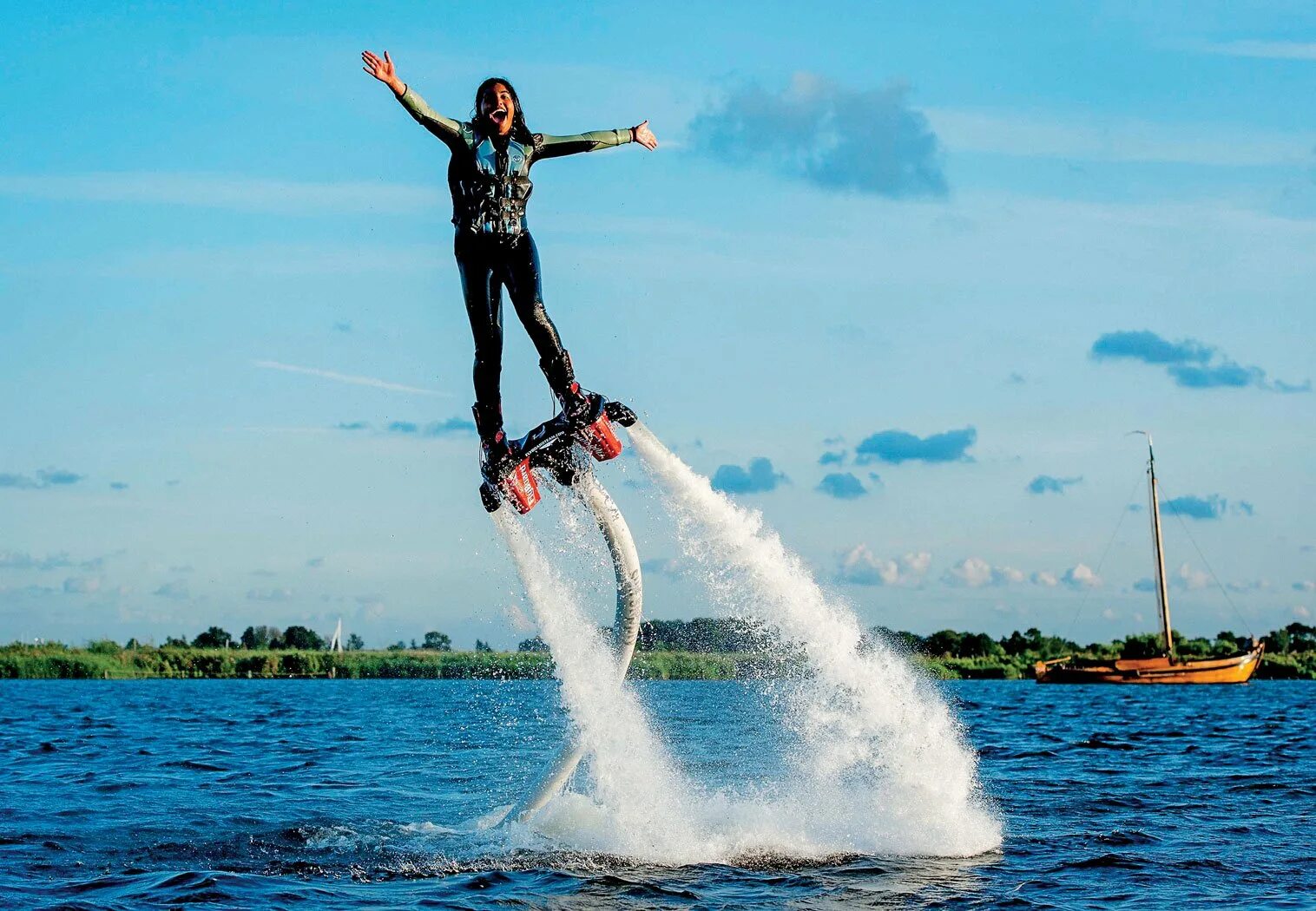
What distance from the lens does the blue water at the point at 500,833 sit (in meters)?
17.0

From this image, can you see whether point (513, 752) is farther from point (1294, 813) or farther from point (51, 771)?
point (1294, 813)

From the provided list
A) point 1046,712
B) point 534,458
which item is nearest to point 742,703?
point 1046,712

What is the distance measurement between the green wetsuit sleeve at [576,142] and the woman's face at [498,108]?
0.38m

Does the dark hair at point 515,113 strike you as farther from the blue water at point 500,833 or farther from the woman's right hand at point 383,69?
the blue water at point 500,833

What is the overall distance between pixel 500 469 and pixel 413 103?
4.06 metres

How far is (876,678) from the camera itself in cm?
1886

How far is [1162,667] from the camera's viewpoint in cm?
8419

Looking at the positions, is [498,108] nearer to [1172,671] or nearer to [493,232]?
[493,232]

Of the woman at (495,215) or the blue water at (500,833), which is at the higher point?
the woman at (495,215)

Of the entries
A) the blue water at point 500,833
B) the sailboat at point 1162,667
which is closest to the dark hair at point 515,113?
the blue water at point 500,833

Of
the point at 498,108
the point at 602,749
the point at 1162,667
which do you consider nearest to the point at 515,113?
the point at 498,108

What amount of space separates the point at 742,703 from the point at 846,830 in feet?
157

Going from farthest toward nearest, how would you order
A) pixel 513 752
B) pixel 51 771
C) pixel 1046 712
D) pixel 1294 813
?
pixel 1046 712, pixel 513 752, pixel 51 771, pixel 1294 813

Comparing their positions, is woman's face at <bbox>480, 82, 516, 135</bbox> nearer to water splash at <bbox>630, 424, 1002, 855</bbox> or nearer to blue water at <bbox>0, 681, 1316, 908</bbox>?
water splash at <bbox>630, 424, 1002, 855</bbox>
